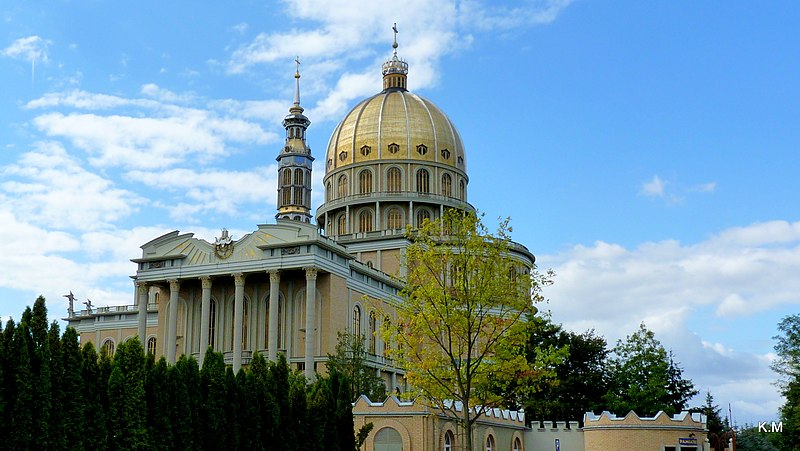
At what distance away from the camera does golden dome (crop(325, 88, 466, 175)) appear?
92125mm

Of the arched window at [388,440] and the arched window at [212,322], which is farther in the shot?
the arched window at [212,322]

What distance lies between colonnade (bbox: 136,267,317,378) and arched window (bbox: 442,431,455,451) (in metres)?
22.1

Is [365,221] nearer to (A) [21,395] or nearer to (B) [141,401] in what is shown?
(B) [141,401]

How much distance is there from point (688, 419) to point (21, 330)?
3386cm

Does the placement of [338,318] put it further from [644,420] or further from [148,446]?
[148,446]

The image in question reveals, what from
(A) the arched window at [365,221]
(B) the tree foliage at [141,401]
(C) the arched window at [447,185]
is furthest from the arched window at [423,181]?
(B) the tree foliage at [141,401]

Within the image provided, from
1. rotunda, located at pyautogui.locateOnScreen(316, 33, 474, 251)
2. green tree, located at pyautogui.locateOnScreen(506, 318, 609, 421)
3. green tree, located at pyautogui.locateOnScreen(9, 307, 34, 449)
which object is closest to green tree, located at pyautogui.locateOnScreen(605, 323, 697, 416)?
green tree, located at pyautogui.locateOnScreen(506, 318, 609, 421)

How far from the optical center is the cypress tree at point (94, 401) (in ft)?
88.1

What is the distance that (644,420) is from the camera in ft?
157

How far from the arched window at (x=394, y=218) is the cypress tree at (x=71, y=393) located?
6442cm

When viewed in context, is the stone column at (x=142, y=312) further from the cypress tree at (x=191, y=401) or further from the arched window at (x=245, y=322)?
the cypress tree at (x=191, y=401)

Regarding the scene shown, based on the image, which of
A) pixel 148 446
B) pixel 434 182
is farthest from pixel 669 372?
pixel 148 446

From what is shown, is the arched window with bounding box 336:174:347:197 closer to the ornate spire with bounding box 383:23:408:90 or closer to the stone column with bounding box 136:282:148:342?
the ornate spire with bounding box 383:23:408:90

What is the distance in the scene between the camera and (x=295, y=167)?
10888 centimetres
